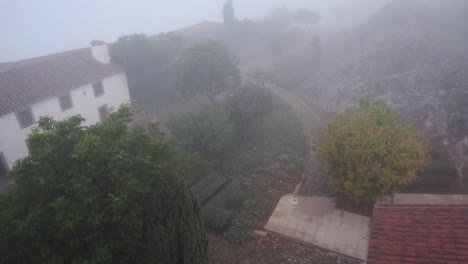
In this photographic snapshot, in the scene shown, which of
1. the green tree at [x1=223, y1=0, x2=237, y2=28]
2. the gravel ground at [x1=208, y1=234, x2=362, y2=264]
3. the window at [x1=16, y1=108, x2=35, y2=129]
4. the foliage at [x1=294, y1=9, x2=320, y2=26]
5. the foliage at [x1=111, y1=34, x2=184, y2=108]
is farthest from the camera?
Answer: the foliage at [x1=294, y1=9, x2=320, y2=26]

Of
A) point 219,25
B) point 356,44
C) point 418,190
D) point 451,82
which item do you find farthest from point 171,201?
point 219,25

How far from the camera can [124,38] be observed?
34.5 m

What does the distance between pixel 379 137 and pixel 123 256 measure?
12.7 m

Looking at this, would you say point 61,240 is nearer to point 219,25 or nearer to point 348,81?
point 348,81

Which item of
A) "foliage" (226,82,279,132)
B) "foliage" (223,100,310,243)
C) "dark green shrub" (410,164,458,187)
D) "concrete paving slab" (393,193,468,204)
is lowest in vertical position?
"concrete paving slab" (393,193,468,204)

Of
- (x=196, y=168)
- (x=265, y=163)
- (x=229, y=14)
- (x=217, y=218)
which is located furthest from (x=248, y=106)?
(x=229, y=14)

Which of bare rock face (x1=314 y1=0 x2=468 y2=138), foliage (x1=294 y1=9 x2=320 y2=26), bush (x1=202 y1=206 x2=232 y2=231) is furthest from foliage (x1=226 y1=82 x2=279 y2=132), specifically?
foliage (x1=294 y1=9 x2=320 y2=26)

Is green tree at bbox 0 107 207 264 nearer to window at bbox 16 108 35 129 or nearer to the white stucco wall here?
the white stucco wall

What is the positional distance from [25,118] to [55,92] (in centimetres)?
286

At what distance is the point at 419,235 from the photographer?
9.16 m

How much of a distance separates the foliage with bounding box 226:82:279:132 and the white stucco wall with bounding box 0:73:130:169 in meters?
11.3

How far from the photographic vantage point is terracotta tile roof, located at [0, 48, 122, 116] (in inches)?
904

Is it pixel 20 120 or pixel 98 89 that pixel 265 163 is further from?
pixel 20 120

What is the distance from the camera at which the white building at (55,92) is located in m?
22.4
